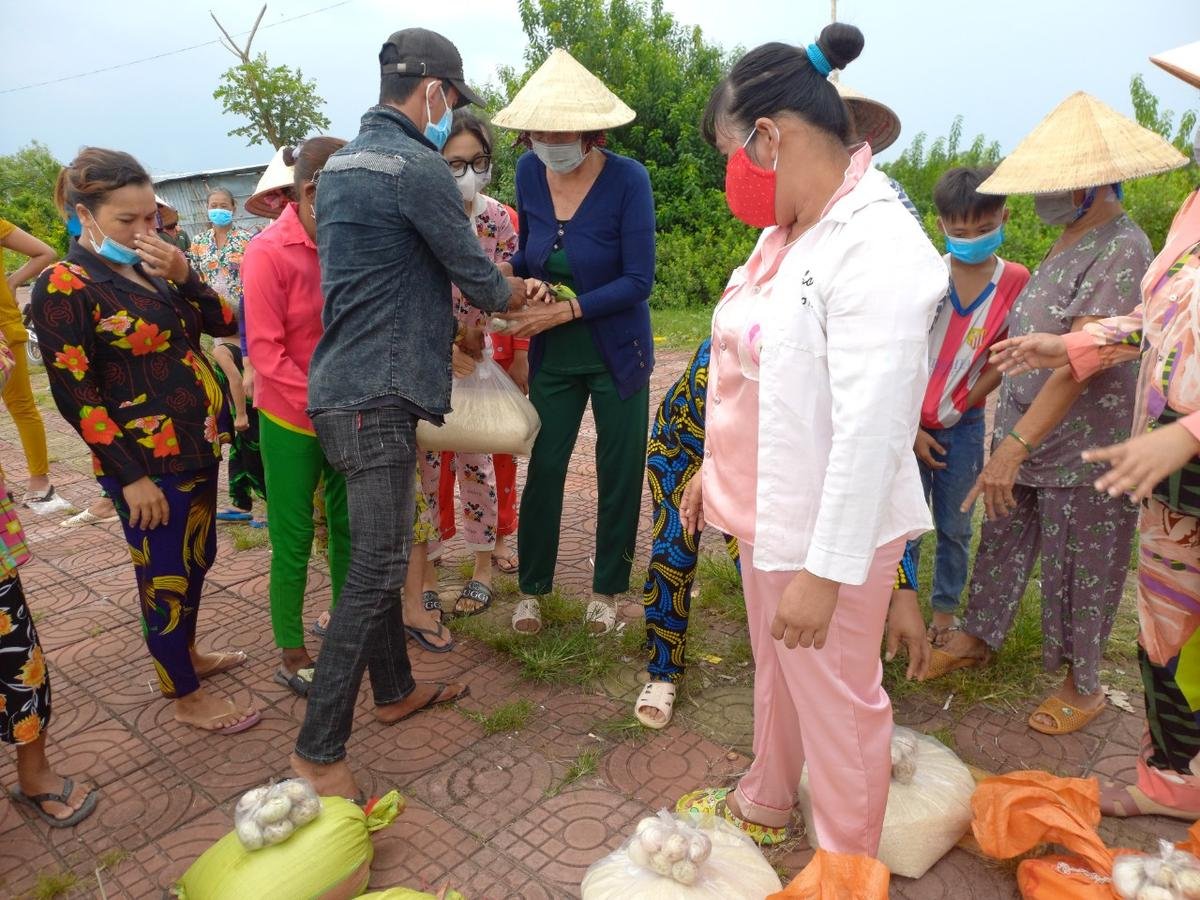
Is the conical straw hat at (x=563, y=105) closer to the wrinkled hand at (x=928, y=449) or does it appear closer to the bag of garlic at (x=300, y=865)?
the wrinkled hand at (x=928, y=449)

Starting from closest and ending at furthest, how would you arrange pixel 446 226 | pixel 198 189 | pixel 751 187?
pixel 751 187 < pixel 446 226 < pixel 198 189

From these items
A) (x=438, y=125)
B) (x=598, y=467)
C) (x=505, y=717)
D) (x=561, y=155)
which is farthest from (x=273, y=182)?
(x=505, y=717)

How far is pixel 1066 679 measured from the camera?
9.28ft

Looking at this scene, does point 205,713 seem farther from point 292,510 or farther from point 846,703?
point 846,703

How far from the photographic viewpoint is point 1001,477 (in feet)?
8.47

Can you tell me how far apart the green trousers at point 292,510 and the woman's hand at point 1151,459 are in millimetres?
2329

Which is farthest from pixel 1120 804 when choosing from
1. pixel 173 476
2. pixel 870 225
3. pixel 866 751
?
pixel 173 476

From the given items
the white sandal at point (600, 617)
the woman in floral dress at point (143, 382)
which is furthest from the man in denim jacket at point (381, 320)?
the white sandal at point (600, 617)

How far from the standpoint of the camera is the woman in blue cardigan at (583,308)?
10.0ft

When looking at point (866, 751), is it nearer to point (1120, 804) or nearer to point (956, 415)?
point (1120, 804)

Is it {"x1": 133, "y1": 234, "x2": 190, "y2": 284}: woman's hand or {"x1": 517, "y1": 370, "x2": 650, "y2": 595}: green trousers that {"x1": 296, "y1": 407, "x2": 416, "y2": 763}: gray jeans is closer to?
{"x1": 133, "y1": 234, "x2": 190, "y2": 284}: woman's hand

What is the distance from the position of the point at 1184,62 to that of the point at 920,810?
76.6 inches

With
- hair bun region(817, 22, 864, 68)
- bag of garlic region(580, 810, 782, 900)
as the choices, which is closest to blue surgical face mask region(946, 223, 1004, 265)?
hair bun region(817, 22, 864, 68)

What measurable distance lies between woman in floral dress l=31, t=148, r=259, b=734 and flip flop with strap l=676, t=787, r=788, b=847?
64.8 inches
